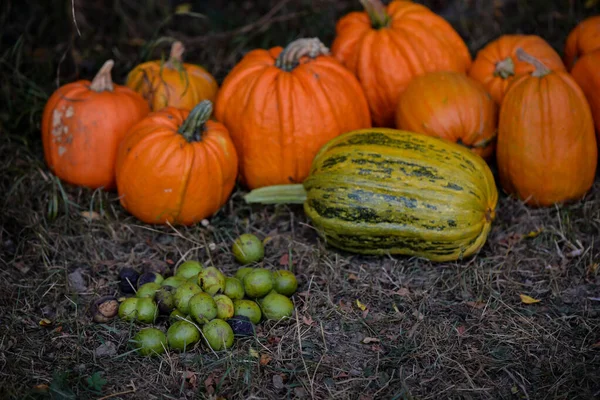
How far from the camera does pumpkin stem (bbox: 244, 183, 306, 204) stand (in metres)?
3.96

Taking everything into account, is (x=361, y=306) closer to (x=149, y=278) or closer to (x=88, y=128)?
(x=149, y=278)

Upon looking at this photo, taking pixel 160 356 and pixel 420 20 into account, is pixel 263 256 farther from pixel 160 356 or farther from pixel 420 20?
pixel 420 20

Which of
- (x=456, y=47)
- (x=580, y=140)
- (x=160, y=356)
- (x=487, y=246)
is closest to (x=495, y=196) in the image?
(x=487, y=246)

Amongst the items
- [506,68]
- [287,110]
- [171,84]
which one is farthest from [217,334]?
[506,68]

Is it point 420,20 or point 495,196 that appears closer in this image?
point 495,196

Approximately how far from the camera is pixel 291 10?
581 cm

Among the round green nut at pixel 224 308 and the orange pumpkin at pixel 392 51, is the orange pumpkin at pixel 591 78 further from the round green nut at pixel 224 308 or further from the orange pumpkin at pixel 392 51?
the round green nut at pixel 224 308

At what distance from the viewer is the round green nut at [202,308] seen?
9.99ft

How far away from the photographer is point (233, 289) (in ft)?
10.6

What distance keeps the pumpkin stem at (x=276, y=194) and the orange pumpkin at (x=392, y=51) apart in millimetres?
904

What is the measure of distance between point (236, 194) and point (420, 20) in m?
1.70

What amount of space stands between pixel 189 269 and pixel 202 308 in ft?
1.32

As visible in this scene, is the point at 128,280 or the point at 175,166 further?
the point at 175,166

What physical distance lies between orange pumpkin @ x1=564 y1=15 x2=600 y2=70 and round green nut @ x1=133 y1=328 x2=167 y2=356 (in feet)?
10.5
